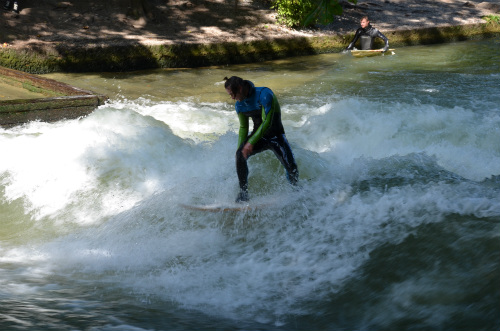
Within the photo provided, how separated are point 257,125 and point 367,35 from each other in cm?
1020

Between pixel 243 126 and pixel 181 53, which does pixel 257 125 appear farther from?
pixel 181 53

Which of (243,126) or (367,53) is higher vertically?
(367,53)

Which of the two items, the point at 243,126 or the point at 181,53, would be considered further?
the point at 181,53

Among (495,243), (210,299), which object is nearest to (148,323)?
(210,299)

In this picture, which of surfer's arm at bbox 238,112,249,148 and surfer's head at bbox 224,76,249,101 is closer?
surfer's head at bbox 224,76,249,101

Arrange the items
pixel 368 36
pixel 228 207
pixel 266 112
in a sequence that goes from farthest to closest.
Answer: pixel 368 36 < pixel 228 207 < pixel 266 112

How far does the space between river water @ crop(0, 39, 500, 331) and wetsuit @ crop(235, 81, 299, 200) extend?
1.16 ft

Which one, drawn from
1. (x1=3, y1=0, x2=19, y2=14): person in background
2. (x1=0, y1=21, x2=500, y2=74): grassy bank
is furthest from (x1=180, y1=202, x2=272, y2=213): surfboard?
(x1=3, y1=0, x2=19, y2=14): person in background

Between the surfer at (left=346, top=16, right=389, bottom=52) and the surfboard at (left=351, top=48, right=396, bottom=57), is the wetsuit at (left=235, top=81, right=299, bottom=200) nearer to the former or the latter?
the surfboard at (left=351, top=48, right=396, bottom=57)

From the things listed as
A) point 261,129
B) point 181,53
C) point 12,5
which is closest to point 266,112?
point 261,129

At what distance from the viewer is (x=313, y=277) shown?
4.52 m

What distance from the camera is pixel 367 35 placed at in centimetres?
1501

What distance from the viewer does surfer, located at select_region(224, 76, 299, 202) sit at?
17.9ft

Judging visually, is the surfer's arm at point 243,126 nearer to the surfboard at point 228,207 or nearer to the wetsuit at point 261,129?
the wetsuit at point 261,129
